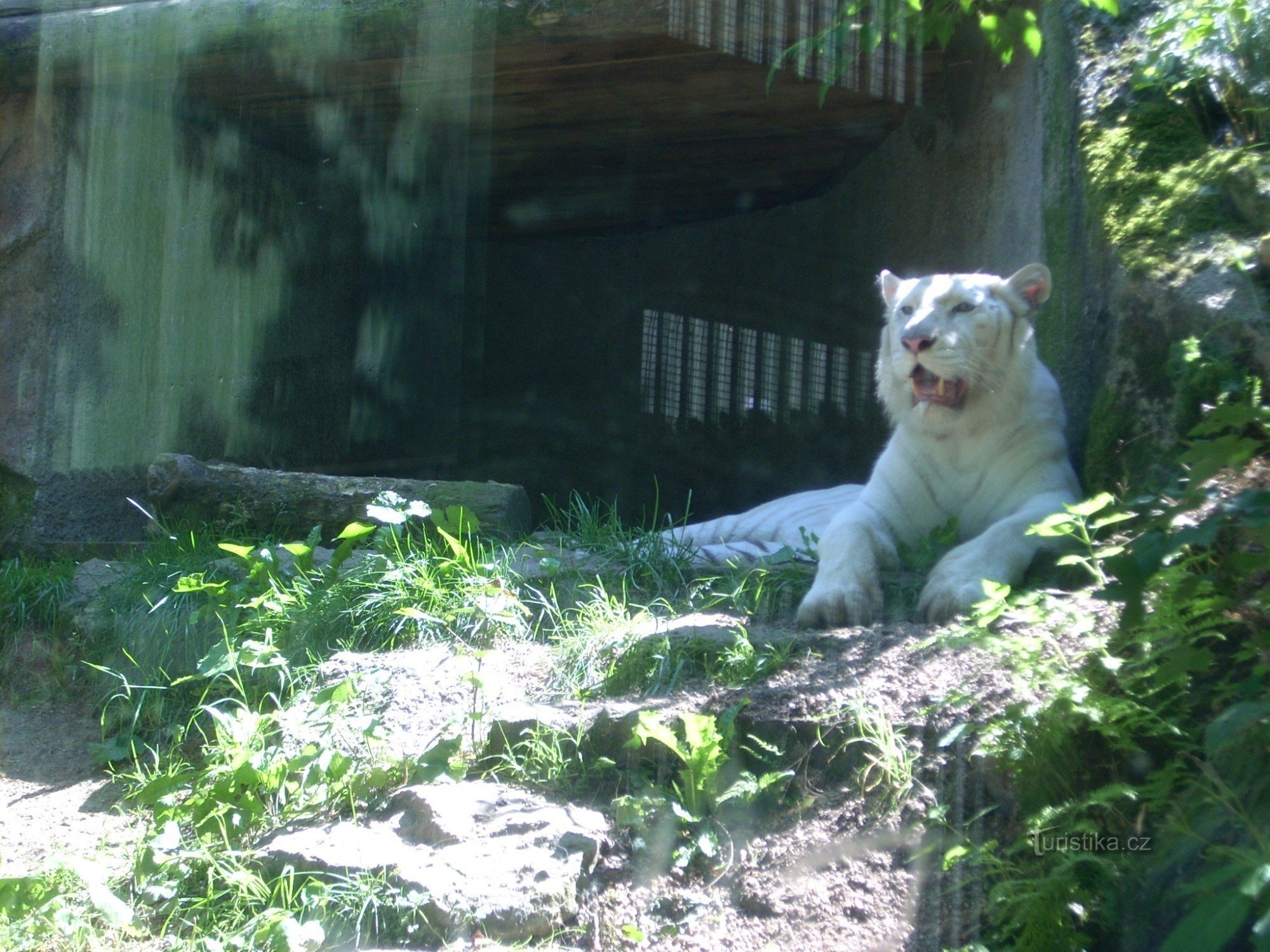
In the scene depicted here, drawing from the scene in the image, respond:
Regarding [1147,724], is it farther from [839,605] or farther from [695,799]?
[839,605]

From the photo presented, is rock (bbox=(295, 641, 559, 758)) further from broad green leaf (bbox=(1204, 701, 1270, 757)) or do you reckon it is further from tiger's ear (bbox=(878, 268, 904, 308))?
tiger's ear (bbox=(878, 268, 904, 308))

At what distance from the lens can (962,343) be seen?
14.4 feet

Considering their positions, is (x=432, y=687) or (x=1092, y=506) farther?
(x=432, y=687)

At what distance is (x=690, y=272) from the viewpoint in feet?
35.0

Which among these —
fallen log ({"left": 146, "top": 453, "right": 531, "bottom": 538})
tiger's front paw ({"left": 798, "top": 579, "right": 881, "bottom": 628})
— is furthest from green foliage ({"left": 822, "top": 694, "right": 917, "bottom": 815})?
fallen log ({"left": 146, "top": 453, "right": 531, "bottom": 538})

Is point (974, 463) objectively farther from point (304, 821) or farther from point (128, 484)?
point (128, 484)

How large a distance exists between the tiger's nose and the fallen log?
72.3 inches

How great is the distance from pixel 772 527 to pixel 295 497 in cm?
218

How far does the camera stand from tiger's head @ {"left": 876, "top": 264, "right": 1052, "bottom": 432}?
172 inches

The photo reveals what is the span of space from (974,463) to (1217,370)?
1055 millimetres

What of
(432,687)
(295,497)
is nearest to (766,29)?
(295,497)

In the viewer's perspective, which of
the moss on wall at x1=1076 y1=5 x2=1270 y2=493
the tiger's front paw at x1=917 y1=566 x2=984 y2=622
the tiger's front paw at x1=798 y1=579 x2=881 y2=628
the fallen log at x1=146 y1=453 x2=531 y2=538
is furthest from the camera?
the fallen log at x1=146 y1=453 x2=531 y2=538

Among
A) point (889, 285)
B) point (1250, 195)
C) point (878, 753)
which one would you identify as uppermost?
point (1250, 195)

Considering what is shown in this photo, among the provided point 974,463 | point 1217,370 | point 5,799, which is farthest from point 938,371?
point 5,799
